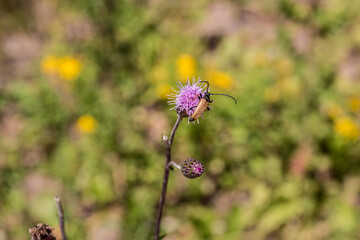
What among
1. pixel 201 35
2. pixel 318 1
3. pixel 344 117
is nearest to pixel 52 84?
pixel 201 35

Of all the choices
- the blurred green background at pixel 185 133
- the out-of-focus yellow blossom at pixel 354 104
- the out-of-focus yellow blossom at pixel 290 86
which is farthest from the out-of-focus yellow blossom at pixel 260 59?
the out-of-focus yellow blossom at pixel 354 104

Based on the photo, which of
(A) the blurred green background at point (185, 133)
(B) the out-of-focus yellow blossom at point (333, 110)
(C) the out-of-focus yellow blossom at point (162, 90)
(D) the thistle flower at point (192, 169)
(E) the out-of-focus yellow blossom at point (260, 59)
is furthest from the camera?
(E) the out-of-focus yellow blossom at point (260, 59)

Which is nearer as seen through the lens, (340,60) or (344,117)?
(344,117)

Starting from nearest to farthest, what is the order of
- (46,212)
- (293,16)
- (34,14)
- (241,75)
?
(46,212) → (241,75) → (293,16) → (34,14)

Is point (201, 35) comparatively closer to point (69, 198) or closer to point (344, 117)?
point (344, 117)

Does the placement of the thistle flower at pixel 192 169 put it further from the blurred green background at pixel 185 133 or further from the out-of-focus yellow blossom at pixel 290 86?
the out-of-focus yellow blossom at pixel 290 86

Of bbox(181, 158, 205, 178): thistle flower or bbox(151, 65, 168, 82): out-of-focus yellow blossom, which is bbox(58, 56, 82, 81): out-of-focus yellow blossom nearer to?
bbox(151, 65, 168, 82): out-of-focus yellow blossom
